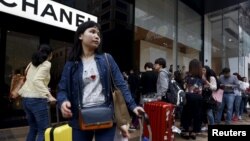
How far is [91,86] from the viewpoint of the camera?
263 centimetres

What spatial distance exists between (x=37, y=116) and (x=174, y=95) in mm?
2898

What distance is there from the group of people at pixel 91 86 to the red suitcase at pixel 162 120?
0.80m

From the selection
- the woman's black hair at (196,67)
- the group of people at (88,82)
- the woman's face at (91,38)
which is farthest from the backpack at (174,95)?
the woman's face at (91,38)

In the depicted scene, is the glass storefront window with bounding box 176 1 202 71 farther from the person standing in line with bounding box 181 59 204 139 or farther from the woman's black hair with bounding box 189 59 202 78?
the woman's black hair with bounding box 189 59 202 78

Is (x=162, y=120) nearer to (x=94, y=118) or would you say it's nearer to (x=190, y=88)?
(x=190, y=88)

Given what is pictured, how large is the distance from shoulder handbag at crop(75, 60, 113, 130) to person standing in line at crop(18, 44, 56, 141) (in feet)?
5.86

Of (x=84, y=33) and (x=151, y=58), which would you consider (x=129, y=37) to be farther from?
(x=84, y=33)

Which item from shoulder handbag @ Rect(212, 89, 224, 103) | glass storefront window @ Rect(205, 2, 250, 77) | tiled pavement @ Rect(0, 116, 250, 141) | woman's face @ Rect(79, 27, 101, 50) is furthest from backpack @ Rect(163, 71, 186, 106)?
glass storefront window @ Rect(205, 2, 250, 77)

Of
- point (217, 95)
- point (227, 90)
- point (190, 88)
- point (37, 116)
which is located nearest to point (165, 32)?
point (227, 90)

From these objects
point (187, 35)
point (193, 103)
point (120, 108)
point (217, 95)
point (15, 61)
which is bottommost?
point (193, 103)

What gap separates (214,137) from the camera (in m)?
4.20

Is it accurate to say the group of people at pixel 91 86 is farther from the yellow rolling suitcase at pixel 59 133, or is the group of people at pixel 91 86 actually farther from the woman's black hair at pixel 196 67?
the yellow rolling suitcase at pixel 59 133

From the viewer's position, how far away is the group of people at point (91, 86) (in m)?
2.63

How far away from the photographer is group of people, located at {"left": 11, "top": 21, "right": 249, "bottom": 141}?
2631 millimetres
